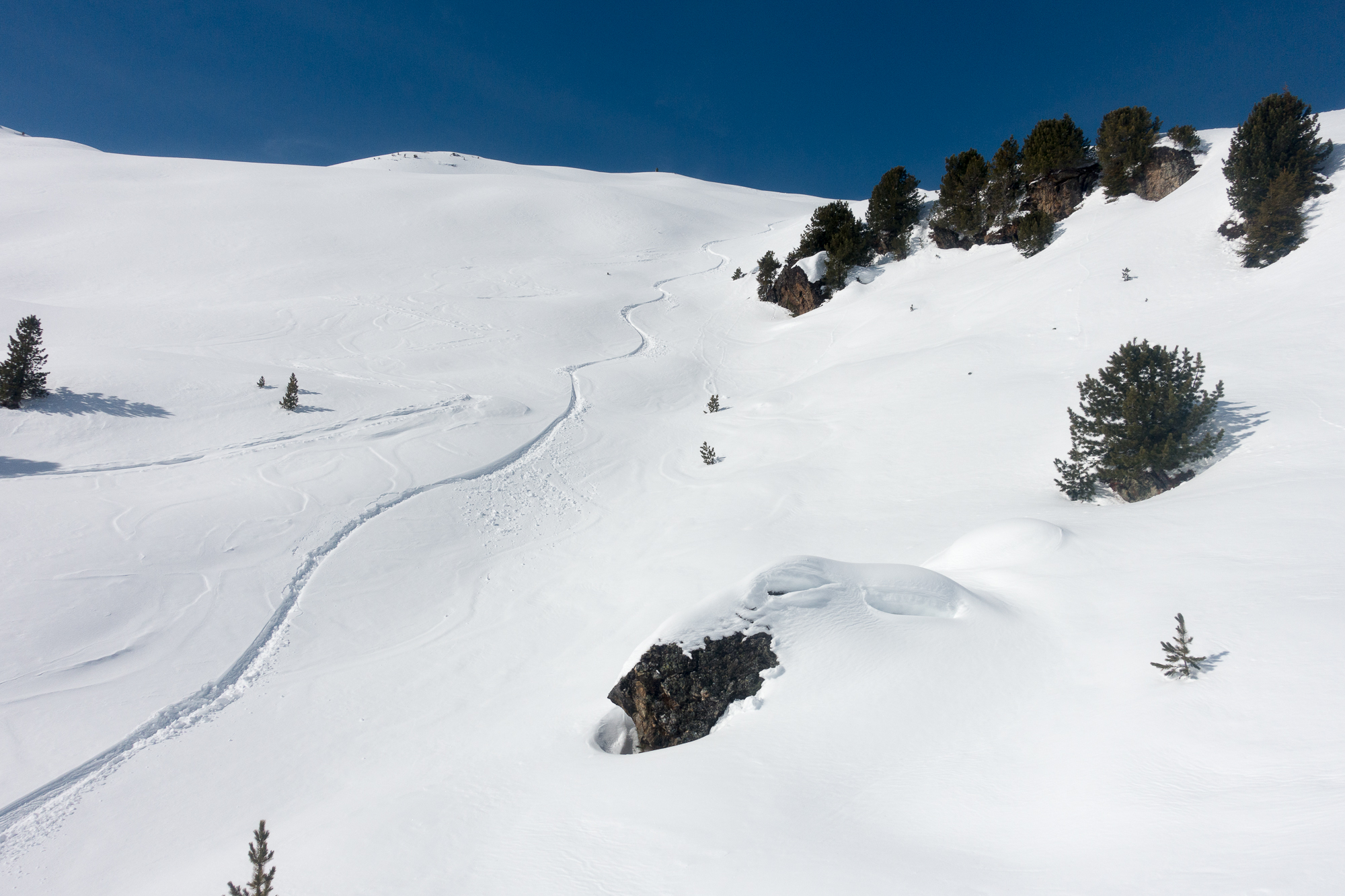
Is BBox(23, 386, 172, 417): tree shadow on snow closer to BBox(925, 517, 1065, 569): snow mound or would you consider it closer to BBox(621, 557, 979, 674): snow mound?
BBox(621, 557, 979, 674): snow mound

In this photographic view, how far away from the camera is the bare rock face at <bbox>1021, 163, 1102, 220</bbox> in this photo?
1986 centimetres

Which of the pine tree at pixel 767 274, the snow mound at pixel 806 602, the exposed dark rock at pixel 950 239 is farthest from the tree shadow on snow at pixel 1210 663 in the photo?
the pine tree at pixel 767 274

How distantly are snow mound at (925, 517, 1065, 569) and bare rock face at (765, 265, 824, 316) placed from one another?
56.3 ft

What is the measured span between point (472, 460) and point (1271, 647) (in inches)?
434

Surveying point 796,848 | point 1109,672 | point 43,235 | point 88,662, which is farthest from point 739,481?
point 43,235

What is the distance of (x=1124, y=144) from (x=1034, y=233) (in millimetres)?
3999

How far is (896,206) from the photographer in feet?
79.1

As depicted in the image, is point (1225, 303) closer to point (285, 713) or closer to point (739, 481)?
point (739, 481)

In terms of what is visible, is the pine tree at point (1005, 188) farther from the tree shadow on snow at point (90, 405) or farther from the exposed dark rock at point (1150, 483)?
the tree shadow on snow at point (90, 405)

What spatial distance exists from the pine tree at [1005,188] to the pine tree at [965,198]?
12.5 inches

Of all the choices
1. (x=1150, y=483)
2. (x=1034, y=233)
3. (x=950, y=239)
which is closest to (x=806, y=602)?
(x=1150, y=483)

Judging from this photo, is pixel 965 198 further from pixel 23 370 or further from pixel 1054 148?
pixel 23 370

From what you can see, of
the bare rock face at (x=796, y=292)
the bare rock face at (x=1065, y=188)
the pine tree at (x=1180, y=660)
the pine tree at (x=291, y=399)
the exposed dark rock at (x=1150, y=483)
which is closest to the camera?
the pine tree at (x=1180, y=660)

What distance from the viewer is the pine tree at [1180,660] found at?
3.94m
